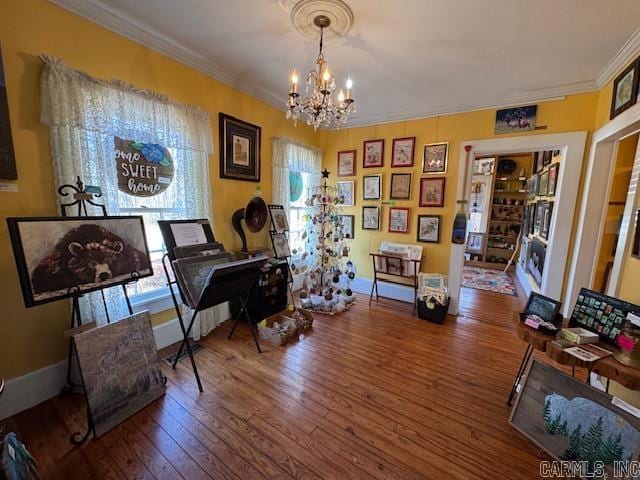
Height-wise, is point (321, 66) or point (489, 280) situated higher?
point (321, 66)

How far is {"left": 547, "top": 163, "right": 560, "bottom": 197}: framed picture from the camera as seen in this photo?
3660mm

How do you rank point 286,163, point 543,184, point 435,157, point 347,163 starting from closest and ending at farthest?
point 435,157
point 286,163
point 347,163
point 543,184

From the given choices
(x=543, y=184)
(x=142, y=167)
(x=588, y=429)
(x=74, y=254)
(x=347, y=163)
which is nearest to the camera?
(x=588, y=429)

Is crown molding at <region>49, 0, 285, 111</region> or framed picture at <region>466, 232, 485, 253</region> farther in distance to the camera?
framed picture at <region>466, 232, 485, 253</region>

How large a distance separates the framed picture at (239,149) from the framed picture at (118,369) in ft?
5.80

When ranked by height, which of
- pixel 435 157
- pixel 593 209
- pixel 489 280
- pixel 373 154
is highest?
pixel 373 154

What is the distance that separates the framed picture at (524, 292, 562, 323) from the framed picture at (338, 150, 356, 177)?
3.00 meters

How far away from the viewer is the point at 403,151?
375 cm

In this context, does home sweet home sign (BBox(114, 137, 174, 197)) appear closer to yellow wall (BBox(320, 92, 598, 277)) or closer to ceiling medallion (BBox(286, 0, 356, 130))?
ceiling medallion (BBox(286, 0, 356, 130))

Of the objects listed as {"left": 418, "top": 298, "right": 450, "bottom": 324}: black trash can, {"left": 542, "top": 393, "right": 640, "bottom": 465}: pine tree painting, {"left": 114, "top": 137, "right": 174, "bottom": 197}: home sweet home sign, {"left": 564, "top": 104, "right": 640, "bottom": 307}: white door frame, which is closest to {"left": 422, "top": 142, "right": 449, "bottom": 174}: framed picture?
{"left": 564, "top": 104, "right": 640, "bottom": 307}: white door frame

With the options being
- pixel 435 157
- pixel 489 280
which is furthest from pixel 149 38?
pixel 489 280

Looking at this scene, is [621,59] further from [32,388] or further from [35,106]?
[32,388]

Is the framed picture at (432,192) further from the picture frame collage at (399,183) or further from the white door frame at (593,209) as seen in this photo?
the white door frame at (593,209)

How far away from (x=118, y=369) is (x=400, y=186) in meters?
3.71
